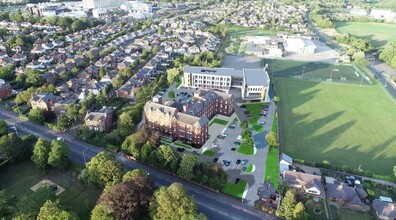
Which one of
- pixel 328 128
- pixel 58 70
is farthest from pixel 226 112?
pixel 58 70

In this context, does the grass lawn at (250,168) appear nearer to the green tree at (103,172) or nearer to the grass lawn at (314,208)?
the grass lawn at (314,208)

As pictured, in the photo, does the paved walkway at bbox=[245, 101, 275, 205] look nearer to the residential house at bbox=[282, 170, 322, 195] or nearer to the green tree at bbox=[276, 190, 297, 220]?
the residential house at bbox=[282, 170, 322, 195]

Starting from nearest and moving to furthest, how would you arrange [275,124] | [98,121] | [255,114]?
[98,121] → [275,124] → [255,114]

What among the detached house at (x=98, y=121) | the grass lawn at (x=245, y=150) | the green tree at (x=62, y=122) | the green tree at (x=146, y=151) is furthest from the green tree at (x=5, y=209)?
the grass lawn at (x=245, y=150)

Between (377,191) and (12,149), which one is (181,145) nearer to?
(12,149)

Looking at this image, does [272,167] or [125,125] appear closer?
[272,167]

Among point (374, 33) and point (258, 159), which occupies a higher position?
point (374, 33)

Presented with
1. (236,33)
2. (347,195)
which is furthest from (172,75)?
(236,33)

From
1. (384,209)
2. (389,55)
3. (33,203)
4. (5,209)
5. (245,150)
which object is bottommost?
(245,150)

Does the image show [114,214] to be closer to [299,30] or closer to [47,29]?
[47,29]
